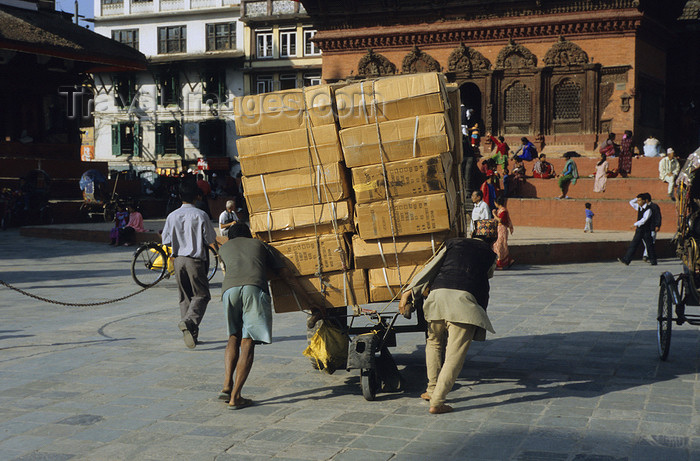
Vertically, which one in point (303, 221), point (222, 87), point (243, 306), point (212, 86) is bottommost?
point (243, 306)

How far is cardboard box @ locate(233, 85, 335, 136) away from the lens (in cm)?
723

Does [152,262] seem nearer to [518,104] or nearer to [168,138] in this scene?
[518,104]

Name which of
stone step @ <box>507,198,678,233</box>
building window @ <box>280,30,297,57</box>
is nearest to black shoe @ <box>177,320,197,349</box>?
stone step @ <box>507,198,678,233</box>

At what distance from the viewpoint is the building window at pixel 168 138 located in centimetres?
5416

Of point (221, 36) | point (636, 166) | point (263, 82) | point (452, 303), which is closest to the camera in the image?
point (452, 303)

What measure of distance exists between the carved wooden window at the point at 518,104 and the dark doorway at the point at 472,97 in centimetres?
157

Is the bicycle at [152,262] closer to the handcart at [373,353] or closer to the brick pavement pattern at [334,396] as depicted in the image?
the brick pavement pattern at [334,396]

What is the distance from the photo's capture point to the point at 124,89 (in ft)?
185

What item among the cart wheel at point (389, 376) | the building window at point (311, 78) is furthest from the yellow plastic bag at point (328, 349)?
the building window at point (311, 78)

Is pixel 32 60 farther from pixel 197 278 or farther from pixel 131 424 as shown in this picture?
pixel 131 424

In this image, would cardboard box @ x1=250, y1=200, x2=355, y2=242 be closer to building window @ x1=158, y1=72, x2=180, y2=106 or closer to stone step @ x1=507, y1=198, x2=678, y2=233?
stone step @ x1=507, y1=198, x2=678, y2=233

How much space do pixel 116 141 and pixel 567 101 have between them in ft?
114

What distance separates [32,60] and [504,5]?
1977cm

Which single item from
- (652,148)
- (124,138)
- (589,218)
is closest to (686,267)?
(589,218)
